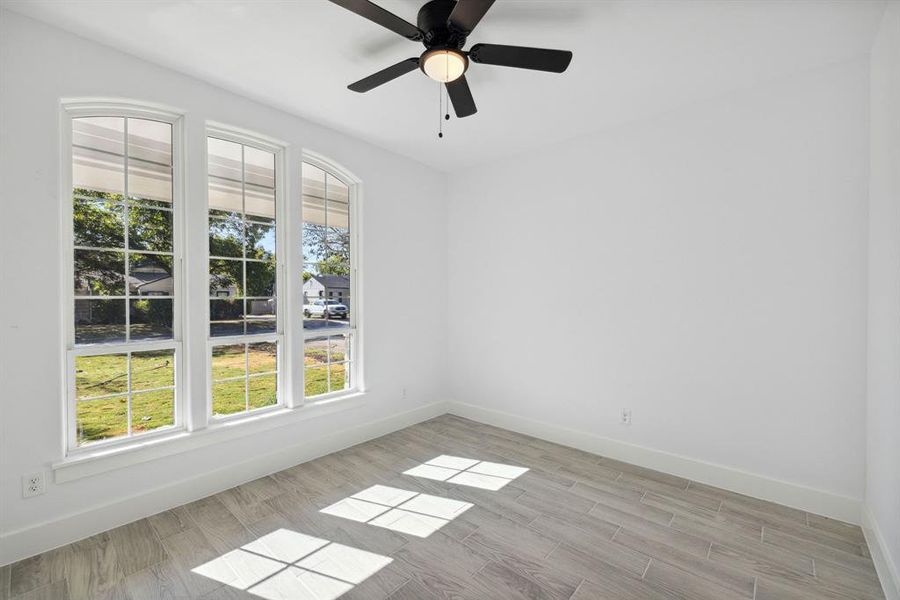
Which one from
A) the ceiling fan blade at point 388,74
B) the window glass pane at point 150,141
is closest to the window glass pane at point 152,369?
the window glass pane at point 150,141

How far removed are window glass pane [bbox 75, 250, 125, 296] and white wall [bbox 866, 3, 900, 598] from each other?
4.29 m

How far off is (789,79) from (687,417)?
2.49 meters

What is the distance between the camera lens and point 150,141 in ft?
8.89

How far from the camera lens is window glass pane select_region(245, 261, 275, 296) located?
3170 mm

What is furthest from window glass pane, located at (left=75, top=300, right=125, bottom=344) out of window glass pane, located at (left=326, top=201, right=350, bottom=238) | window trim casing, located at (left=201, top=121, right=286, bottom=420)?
window glass pane, located at (left=326, top=201, right=350, bottom=238)

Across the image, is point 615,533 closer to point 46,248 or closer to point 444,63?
point 444,63

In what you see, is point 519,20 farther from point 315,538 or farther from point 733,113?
point 315,538

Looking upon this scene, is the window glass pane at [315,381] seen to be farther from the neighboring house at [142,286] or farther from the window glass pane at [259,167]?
the window glass pane at [259,167]

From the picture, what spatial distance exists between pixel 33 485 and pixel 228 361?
3.88 feet

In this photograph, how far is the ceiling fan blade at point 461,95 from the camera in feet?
7.38

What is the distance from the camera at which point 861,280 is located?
247 centimetres

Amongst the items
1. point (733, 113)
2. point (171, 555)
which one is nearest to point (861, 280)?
point (733, 113)

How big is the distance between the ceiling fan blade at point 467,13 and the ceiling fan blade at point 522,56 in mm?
115

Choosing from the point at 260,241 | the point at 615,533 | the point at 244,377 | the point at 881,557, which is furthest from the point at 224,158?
the point at 881,557
